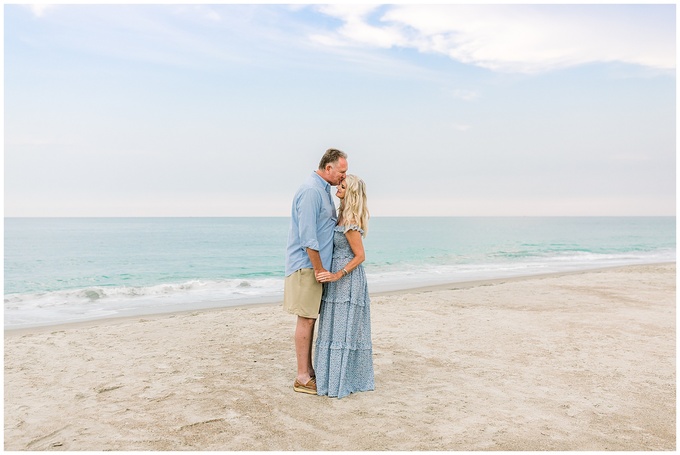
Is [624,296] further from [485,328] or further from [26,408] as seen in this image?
[26,408]

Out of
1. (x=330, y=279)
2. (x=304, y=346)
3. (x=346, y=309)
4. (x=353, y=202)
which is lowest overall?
(x=304, y=346)

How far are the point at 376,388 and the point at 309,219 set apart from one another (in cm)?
168

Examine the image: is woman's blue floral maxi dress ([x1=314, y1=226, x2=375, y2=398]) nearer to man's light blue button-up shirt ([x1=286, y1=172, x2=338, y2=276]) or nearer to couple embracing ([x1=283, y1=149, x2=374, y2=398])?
couple embracing ([x1=283, y1=149, x2=374, y2=398])

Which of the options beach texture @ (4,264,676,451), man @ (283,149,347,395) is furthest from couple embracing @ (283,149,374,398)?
beach texture @ (4,264,676,451)

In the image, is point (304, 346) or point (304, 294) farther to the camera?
point (304, 346)


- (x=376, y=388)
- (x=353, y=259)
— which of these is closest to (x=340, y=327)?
(x=353, y=259)

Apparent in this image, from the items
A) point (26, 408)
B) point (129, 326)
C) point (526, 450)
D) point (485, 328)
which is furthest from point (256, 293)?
point (526, 450)

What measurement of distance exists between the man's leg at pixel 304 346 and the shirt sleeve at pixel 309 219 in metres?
0.71

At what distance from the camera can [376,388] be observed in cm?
515

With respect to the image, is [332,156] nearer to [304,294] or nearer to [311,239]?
[311,239]

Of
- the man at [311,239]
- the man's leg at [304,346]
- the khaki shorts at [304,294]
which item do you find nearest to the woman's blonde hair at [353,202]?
the man at [311,239]

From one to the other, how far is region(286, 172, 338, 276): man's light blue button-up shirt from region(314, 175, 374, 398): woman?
0.09 m

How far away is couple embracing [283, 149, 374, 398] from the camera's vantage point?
4660 mm

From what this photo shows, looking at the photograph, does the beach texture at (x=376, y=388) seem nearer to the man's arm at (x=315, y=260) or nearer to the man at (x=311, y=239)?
the man at (x=311, y=239)
